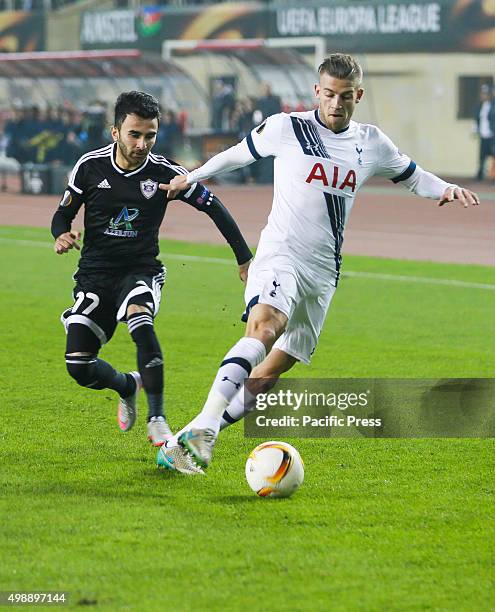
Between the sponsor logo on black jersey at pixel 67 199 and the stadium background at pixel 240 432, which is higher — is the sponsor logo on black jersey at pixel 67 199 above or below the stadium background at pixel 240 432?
above

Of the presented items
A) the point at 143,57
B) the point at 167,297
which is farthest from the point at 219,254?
the point at 143,57

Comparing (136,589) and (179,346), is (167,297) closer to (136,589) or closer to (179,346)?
(179,346)

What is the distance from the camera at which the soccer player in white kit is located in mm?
6430

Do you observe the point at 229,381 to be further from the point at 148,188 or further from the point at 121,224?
the point at 148,188

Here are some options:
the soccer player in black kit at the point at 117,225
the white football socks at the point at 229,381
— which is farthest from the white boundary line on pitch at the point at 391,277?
the white football socks at the point at 229,381

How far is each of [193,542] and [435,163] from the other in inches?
1233

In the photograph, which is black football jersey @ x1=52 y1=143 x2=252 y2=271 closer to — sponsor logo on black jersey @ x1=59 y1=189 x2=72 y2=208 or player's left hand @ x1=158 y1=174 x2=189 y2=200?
sponsor logo on black jersey @ x1=59 y1=189 x2=72 y2=208

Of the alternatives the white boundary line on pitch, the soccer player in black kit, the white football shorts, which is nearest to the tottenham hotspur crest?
the soccer player in black kit

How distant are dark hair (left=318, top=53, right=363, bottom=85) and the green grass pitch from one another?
2.03 metres

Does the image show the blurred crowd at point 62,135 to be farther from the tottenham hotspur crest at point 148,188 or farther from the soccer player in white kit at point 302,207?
the soccer player in white kit at point 302,207

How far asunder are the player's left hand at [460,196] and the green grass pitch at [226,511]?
141 cm

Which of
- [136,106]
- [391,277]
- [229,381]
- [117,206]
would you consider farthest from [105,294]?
[391,277]

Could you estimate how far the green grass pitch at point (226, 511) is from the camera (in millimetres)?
4660

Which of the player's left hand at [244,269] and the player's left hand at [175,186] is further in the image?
the player's left hand at [244,269]
